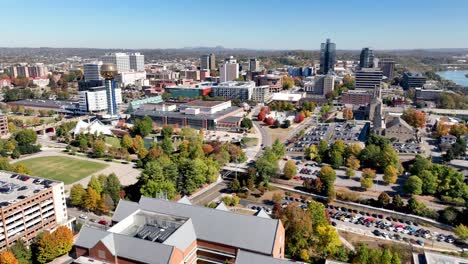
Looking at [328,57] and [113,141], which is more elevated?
[328,57]

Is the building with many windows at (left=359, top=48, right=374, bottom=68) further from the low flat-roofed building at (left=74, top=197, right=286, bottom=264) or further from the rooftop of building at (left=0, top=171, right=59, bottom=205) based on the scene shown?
the rooftop of building at (left=0, top=171, right=59, bottom=205)

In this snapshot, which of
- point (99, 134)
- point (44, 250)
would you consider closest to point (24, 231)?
point (44, 250)

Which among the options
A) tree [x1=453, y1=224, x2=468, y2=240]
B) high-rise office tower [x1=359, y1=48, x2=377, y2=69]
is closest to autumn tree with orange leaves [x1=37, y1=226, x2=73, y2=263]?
tree [x1=453, y1=224, x2=468, y2=240]

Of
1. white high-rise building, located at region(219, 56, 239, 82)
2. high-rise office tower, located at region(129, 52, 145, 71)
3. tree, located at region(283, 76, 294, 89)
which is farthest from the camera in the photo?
high-rise office tower, located at region(129, 52, 145, 71)

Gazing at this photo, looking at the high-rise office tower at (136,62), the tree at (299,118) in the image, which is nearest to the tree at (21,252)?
the tree at (299,118)

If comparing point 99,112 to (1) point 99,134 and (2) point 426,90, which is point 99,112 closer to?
(1) point 99,134

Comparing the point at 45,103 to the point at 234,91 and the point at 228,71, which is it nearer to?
the point at 234,91

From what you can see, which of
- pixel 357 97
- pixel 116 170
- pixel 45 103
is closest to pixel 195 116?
pixel 116 170

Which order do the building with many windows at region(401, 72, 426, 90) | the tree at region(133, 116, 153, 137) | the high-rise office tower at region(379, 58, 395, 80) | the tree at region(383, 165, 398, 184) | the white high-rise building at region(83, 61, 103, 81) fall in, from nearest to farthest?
the tree at region(383, 165, 398, 184) < the tree at region(133, 116, 153, 137) < the building with many windows at region(401, 72, 426, 90) < the white high-rise building at region(83, 61, 103, 81) < the high-rise office tower at region(379, 58, 395, 80)
